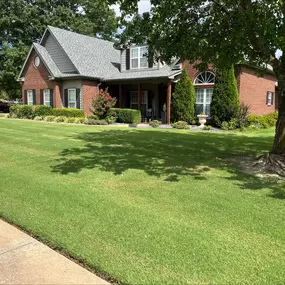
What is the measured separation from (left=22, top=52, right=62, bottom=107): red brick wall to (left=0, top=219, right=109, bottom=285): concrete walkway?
71.5 ft

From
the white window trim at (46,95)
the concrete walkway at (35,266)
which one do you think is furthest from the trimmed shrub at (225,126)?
the concrete walkway at (35,266)

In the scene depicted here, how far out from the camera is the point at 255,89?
21984mm

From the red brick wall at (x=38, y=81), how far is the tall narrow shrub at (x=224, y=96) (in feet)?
41.2

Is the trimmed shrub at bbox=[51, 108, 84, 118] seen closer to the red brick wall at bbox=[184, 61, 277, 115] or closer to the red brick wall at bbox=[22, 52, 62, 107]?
the red brick wall at bbox=[22, 52, 62, 107]

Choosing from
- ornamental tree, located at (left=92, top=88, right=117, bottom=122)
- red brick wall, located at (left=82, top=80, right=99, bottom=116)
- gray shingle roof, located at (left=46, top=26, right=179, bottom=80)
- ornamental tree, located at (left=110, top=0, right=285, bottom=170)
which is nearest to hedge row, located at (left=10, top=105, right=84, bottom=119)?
red brick wall, located at (left=82, top=80, right=99, bottom=116)

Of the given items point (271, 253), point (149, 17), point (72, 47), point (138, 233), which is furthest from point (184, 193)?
point (72, 47)

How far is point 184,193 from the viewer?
524 centimetres

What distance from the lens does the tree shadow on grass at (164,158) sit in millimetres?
6516

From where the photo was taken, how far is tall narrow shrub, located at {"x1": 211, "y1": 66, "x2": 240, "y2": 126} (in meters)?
18.5

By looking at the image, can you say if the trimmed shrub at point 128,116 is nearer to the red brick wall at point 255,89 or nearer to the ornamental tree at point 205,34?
the red brick wall at point 255,89

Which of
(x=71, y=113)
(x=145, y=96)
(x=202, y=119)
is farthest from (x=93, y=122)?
(x=145, y=96)

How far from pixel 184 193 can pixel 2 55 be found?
35.8 metres

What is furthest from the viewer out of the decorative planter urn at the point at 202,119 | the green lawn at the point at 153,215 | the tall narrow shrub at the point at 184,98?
the tall narrow shrub at the point at 184,98

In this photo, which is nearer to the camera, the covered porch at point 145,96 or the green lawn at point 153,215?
the green lawn at point 153,215
